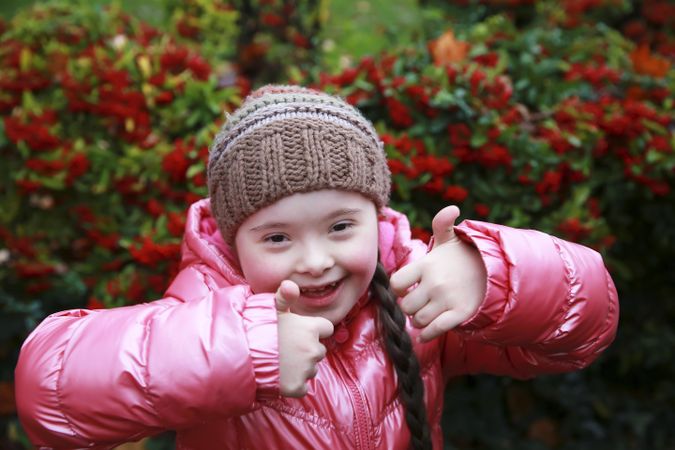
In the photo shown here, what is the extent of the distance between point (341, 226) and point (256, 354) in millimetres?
393

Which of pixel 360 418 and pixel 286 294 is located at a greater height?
pixel 286 294

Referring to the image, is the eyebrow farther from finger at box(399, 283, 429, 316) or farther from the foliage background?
the foliage background

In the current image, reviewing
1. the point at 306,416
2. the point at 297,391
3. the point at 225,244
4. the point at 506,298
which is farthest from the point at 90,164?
the point at 506,298

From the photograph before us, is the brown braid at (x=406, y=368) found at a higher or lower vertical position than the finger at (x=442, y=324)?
lower

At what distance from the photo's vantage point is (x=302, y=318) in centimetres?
153

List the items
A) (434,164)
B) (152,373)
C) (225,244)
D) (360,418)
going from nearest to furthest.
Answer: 1. (152,373)
2. (360,418)
3. (225,244)
4. (434,164)

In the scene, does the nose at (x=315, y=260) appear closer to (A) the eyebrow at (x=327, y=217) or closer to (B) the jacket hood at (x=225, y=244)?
(A) the eyebrow at (x=327, y=217)

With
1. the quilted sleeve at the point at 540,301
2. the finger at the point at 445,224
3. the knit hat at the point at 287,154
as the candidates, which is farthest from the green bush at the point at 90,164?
the quilted sleeve at the point at 540,301

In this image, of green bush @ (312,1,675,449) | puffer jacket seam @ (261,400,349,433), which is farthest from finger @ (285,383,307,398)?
green bush @ (312,1,675,449)

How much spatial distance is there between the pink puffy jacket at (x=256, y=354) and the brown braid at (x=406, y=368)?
6cm

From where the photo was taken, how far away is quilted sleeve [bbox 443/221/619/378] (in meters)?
1.67

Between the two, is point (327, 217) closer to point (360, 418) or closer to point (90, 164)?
point (360, 418)

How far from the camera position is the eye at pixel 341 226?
1.69 m

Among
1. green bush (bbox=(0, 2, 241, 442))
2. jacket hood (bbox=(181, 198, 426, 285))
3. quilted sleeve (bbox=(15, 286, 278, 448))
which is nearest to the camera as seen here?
quilted sleeve (bbox=(15, 286, 278, 448))
